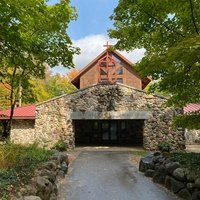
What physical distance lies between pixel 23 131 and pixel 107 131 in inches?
310

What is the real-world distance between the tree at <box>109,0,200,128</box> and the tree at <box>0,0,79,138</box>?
250cm

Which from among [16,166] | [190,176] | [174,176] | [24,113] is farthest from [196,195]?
[24,113]

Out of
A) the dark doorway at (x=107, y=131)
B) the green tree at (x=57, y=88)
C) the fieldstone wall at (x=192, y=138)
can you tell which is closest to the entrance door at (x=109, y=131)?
the dark doorway at (x=107, y=131)

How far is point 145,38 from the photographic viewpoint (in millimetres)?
12531

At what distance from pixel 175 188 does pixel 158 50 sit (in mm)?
4958

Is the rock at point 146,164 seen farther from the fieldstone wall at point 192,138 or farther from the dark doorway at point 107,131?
the fieldstone wall at point 192,138

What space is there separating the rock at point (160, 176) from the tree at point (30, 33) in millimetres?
5259

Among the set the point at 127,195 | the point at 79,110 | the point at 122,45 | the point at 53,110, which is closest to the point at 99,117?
the point at 79,110

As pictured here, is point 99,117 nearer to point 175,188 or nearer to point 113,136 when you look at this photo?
Result: point 113,136

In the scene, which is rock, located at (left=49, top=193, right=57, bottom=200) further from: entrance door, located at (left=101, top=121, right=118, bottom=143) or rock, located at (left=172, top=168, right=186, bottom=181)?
entrance door, located at (left=101, top=121, right=118, bottom=143)

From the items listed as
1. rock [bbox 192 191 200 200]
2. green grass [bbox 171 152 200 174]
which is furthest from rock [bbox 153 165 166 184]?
rock [bbox 192 191 200 200]

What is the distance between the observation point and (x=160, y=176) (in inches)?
452

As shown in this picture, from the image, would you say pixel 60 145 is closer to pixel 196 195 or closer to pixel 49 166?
pixel 49 166

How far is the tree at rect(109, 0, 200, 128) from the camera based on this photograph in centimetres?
977
